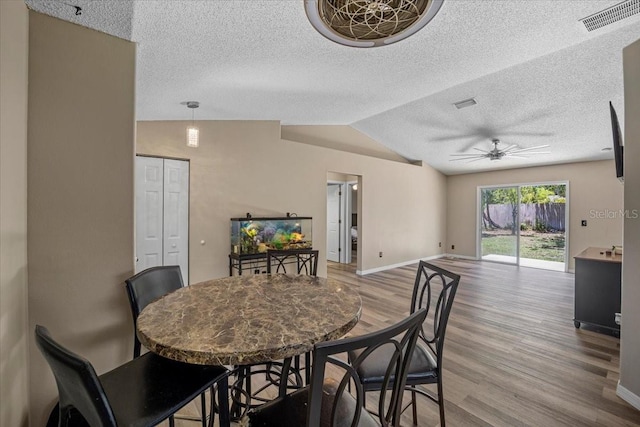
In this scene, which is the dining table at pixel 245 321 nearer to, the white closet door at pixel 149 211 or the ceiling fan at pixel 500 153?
the white closet door at pixel 149 211

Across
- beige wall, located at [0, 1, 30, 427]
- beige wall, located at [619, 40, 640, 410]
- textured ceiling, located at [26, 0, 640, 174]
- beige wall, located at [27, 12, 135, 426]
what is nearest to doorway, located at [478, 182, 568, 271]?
textured ceiling, located at [26, 0, 640, 174]

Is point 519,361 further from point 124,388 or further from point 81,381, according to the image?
point 81,381

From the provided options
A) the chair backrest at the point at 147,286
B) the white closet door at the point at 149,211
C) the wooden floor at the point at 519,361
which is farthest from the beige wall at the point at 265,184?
the chair backrest at the point at 147,286

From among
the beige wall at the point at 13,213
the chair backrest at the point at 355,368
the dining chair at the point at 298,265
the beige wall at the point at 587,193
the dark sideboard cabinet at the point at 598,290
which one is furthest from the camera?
the beige wall at the point at 587,193

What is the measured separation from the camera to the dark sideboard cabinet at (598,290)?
2.75 meters

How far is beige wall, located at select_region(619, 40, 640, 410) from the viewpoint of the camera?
182cm

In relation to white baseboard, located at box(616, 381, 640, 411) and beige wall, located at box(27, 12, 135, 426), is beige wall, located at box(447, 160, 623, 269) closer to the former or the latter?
white baseboard, located at box(616, 381, 640, 411)

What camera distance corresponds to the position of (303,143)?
15.2ft

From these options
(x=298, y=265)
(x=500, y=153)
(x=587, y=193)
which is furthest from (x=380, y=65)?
(x=587, y=193)

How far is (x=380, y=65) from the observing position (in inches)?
91.6

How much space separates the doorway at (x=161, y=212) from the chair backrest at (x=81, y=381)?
2.53 m

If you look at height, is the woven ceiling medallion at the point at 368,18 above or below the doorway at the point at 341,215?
above

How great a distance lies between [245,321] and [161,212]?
2.69 metres

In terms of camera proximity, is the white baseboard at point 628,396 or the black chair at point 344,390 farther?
the white baseboard at point 628,396
